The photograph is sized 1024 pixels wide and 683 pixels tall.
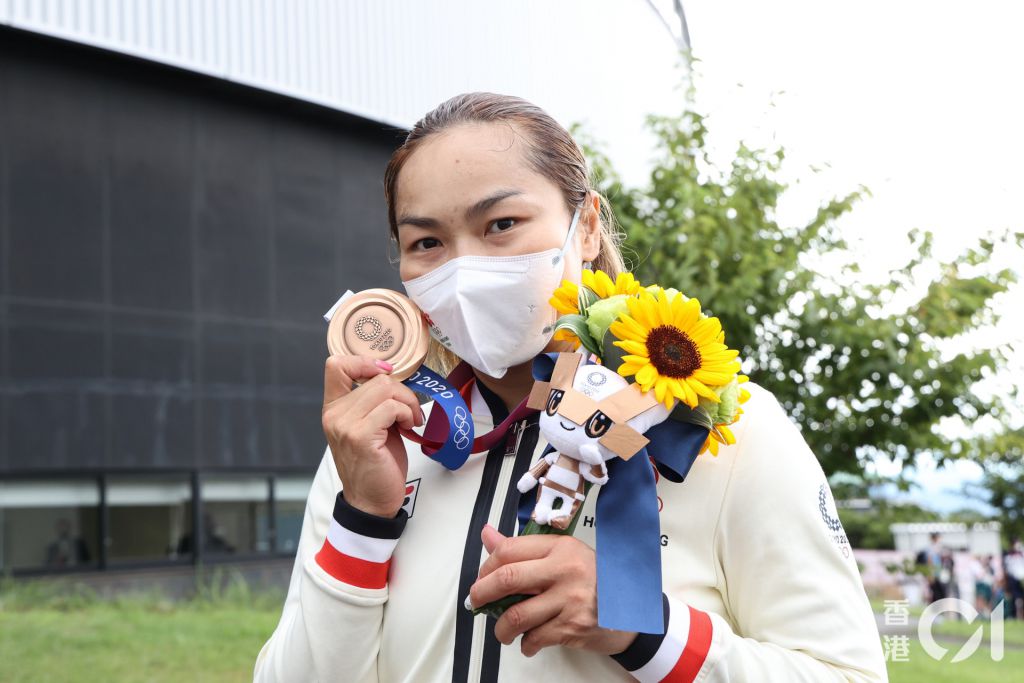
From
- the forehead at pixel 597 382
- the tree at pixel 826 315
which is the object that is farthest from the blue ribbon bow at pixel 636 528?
the tree at pixel 826 315

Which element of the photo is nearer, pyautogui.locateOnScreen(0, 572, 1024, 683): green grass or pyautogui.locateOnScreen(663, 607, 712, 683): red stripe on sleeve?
pyautogui.locateOnScreen(663, 607, 712, 683): red stripe on sleeve

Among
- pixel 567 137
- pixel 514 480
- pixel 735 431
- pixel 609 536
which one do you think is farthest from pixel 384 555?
pixel 567 137

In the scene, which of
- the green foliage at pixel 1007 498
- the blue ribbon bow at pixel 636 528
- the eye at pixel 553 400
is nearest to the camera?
the blue ribbon bow at pixel 636 528

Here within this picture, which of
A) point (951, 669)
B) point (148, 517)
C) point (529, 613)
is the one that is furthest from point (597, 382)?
point (148, 517)

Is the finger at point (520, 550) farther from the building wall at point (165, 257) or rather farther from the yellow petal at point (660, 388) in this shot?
the building wall at point (165, 257)

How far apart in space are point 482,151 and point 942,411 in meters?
5.93

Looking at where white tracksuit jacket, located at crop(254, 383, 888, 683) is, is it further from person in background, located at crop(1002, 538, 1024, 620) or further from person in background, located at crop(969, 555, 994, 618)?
person in background, located at crop(1002, 538, 1024, 620)

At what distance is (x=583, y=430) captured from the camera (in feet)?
→ 4.66

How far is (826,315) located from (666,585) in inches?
220

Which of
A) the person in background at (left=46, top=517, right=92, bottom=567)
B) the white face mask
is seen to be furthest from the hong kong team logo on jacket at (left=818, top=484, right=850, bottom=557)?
the person in background at (left=46, top=517, right=92, bottom=567)

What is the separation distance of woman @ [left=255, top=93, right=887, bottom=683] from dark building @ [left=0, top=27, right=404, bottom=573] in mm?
→ 9294

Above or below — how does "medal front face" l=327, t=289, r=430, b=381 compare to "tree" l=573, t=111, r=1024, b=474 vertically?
above

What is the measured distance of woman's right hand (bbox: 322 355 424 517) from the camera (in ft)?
5.25

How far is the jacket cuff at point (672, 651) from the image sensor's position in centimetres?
138
